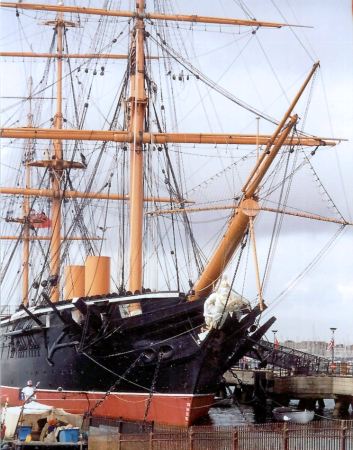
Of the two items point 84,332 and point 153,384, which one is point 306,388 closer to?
point 153,384

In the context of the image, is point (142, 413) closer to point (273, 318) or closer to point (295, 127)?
point (273, 318)

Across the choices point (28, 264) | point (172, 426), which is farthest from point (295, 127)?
point (28, 264)

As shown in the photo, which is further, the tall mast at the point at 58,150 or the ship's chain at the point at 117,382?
the tall mast at the point at 58,150

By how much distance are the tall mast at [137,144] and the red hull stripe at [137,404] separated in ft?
15.7

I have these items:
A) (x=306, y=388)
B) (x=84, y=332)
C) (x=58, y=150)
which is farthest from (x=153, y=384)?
(x=58, y=150)

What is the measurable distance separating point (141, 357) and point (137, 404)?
1.60m

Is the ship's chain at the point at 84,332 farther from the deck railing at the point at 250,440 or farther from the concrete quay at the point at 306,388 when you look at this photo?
the concrete quay at the point at 306,388

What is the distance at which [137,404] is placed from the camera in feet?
106

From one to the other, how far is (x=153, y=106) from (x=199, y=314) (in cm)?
1126

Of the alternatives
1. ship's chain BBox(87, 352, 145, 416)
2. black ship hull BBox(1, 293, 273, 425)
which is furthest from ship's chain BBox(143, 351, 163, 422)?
ship's chain BBox(87, 352, 145, 416)

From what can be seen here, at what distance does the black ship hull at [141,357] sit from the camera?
3159 centimetres

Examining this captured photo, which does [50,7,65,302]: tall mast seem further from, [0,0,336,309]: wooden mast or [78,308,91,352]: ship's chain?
[78,308,91,352]: ship's chain

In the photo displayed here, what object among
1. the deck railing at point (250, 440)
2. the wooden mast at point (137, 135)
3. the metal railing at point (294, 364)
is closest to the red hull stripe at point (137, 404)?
the wooden mast at point (137, 135)

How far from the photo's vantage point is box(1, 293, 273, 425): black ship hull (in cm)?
3159
